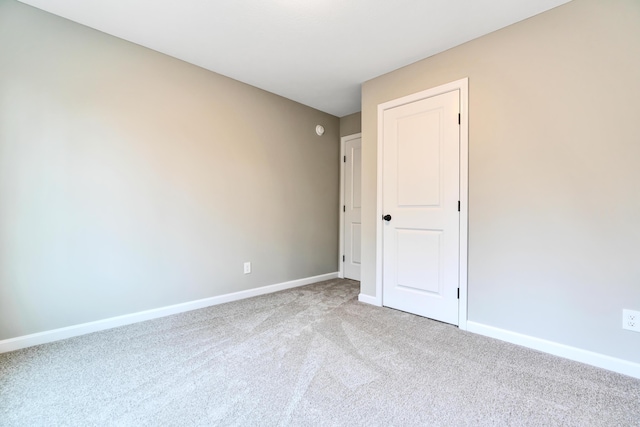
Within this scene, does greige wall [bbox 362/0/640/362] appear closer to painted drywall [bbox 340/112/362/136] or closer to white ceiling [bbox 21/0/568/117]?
white ceiling [bbox 21/0/568/117]

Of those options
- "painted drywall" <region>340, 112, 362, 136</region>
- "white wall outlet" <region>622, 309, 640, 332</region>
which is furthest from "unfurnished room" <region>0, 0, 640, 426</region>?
"painted drywall" <region>340, 112, 362, 136</region>

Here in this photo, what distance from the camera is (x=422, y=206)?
2627mm

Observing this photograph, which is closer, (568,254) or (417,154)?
(568,254)

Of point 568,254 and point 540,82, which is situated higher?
point 540,82

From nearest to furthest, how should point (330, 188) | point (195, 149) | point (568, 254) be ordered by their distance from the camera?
point (568, 254)
point (195, 149)
point (330, 188)

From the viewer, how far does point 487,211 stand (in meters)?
2.24

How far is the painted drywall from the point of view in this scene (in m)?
4.02

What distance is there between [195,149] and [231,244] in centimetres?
104

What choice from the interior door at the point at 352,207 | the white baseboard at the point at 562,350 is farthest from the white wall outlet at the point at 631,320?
the interior door at the point at 352,207

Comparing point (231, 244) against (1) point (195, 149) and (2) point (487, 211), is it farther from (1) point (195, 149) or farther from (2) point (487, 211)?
(2) point (487, 211)

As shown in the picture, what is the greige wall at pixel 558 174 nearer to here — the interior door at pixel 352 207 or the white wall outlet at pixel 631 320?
the white wall outlet at pixel 631 320

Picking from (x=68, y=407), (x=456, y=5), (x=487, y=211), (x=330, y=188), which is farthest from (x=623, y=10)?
(x=68, y=407)

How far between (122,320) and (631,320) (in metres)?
3.55

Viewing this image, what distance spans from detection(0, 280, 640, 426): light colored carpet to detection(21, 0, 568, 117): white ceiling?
2.37 metres
